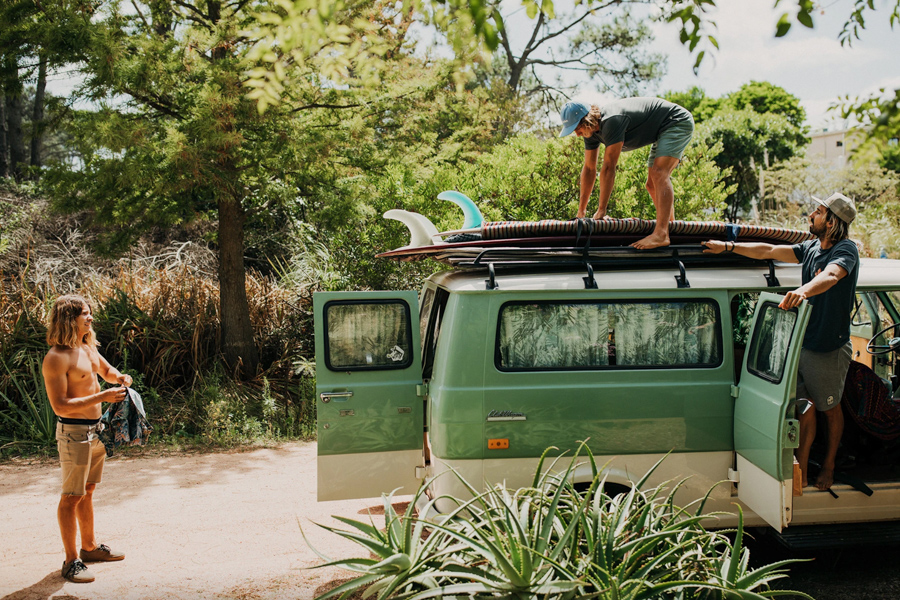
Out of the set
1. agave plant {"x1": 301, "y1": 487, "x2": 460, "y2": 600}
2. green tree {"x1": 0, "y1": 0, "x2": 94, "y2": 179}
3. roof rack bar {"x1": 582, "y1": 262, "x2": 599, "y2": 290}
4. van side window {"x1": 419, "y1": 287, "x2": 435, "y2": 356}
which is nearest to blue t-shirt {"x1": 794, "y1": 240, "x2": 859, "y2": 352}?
roof rack bar {"x1": 582, "y1": 262, "x2": 599, "y2": 290}

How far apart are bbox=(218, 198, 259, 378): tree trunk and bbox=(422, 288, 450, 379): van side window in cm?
508

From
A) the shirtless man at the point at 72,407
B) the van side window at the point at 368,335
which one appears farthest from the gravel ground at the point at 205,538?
the van side window at the point at 368,335

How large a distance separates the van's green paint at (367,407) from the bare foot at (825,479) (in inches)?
99.1

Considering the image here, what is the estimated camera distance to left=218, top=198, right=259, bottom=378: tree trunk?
9.80m

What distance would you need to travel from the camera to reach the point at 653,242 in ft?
15.5

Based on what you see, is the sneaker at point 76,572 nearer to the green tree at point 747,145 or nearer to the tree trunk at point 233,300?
the tree trunk at point 233,300

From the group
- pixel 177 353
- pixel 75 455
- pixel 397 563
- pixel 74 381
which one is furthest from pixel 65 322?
pixel 177 353

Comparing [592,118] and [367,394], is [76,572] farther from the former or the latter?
[592,118]

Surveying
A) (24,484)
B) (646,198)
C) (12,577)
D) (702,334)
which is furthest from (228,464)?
(646,198)

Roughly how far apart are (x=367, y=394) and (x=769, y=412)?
2.41 meters

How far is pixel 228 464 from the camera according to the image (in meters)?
7.84

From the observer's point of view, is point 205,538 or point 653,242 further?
point 205,538

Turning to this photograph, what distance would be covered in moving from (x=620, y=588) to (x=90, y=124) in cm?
711

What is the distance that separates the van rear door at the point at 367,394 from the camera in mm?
4691
